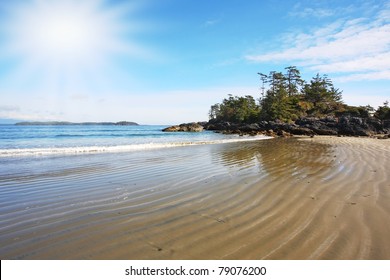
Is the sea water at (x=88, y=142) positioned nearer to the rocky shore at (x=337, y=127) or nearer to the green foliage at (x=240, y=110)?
the rocky shore at (x=337, y=127)

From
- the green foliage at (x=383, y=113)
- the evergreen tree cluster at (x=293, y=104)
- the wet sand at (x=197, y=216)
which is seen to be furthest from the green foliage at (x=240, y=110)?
the wet sand at (x=197, y=216)

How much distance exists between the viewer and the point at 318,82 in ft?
240

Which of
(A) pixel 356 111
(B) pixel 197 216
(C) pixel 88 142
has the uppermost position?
(A) pixel 356 111

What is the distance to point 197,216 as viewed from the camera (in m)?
4.96

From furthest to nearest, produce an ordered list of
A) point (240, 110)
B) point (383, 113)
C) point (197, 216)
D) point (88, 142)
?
point (240, 110) < point (383, 113) < point (88, 142) < point (197, 216)

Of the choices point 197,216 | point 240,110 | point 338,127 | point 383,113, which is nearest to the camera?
point 197,216

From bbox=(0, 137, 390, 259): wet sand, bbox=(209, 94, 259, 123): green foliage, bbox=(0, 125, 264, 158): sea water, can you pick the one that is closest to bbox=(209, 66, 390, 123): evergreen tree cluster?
bbox=(209, 94, 259, 123): green foliage

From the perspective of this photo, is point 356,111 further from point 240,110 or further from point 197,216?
point 197,216

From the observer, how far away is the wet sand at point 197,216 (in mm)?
3627

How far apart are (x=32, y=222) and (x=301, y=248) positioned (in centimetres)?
459

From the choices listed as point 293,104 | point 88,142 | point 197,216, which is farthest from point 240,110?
point 197,216

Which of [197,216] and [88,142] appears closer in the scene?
[197,216]
